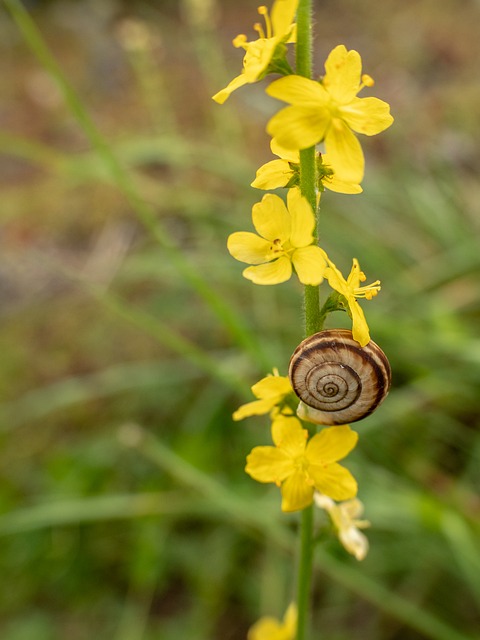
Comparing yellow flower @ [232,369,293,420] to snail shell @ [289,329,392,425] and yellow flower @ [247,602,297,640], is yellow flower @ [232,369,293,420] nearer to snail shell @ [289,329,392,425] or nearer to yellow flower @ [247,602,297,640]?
snail shell @ [289,329,392,425]

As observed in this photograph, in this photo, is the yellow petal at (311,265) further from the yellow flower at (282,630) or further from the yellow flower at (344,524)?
the yellow flower at (282,630)

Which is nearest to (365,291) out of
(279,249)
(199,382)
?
(279,249)

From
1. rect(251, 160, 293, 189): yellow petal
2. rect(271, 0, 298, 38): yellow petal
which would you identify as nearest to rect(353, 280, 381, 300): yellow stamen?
rect(251, 160, 293, 189): yellow petal

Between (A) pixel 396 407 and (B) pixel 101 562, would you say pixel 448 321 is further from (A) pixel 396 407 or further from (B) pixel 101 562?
(B) pixel 101 562

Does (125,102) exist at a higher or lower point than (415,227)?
higher

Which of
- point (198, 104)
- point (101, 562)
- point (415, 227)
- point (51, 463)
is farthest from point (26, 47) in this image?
point (101, 562)

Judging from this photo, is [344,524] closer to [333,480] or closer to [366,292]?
[333,480]
